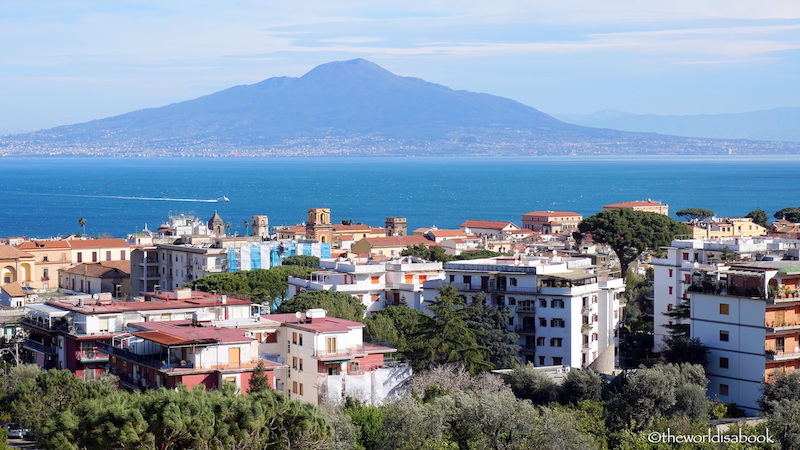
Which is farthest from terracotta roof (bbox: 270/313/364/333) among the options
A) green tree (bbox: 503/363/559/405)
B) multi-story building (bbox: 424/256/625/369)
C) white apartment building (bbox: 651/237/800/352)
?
white apartment building (bbox: 651/237/800/352)

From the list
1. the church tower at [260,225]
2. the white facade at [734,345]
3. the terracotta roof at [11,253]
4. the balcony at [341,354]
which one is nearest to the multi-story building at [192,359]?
the balcony at [341,354]

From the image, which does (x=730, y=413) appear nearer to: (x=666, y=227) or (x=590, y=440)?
(x=590, y=440)

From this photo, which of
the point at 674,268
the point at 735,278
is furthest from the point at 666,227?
the point at 735,278

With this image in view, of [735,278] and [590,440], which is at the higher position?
[735,278]

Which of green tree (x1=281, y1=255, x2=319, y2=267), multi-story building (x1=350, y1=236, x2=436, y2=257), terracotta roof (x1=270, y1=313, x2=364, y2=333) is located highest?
terracotta roof (x1=270, y1=313, x2=364, y2=333)

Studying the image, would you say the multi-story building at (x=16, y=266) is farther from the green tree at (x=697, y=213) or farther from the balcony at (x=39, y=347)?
the green tree at (x=697, y=213)

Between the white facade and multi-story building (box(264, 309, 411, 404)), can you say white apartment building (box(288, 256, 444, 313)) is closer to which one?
the white facade

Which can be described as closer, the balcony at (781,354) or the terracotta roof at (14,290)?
the balcony at (781,354)
